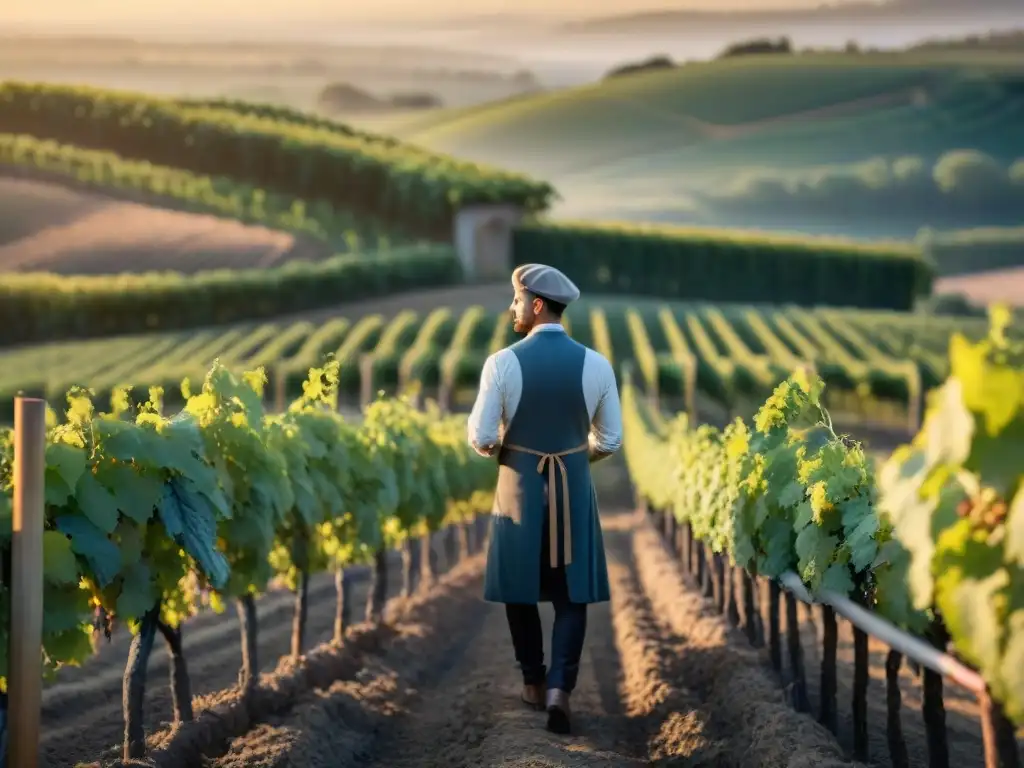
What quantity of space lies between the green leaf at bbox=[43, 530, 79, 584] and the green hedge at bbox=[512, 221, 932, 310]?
4986 cm

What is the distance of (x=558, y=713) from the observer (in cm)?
686

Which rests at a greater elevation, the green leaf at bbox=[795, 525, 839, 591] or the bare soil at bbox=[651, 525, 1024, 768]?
the green leaf at bbox=[795, 525, 839, 591]

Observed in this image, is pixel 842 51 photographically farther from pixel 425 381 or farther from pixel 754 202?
pixel 425 381

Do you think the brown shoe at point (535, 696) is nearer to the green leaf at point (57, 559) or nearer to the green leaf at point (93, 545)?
the green leaf at point (93, 545)

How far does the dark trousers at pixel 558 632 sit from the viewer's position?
→ 271 inches

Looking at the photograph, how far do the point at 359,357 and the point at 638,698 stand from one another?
97.4ft

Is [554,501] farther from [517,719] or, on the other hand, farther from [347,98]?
[347,98]

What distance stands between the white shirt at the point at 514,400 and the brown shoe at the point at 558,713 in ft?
3.22

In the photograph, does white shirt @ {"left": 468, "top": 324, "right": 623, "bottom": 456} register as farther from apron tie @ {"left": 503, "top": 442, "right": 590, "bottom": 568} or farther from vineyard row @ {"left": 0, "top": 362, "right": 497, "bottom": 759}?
vineyard row @ {"left": 0, "top": 362, "right": 497, "bottom": 759}

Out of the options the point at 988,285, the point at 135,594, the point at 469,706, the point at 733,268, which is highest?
the point at 135,594

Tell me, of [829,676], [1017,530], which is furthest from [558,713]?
A: [1017,530]

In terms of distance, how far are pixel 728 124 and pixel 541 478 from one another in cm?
11190

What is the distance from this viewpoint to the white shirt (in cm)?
678

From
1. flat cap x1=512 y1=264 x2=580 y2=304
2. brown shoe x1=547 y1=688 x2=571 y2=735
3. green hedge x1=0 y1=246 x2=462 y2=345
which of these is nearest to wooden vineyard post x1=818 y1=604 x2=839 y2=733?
brown shoe x1=547 y1=688 x2=571 y2=735
